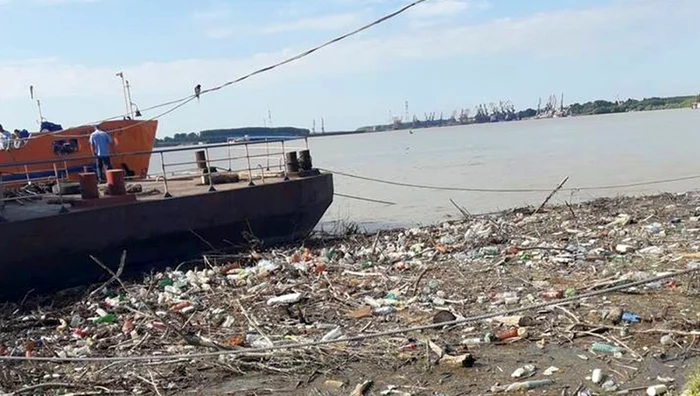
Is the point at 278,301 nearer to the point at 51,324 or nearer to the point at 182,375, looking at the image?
the point at 182,375

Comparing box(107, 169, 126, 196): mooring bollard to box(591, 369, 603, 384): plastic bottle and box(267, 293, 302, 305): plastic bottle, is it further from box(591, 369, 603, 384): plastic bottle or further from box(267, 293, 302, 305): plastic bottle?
box(591, 369, 603, 384): plastic bottle

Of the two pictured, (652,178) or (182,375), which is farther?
(652,178)

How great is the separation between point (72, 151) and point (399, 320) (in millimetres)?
11092

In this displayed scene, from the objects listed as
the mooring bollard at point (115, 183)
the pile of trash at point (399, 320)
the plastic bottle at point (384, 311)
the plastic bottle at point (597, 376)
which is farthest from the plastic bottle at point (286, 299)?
the mooring bollard at point (115, 183)

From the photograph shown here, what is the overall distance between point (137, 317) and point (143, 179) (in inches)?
317

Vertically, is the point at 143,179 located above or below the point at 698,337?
above

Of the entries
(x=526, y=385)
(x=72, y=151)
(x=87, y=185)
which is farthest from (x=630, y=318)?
(x=72, y=151)

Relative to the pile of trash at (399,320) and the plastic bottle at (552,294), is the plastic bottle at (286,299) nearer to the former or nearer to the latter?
the pile of trash at (399,320)

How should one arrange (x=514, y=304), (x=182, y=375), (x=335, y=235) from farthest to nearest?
(x=335, y=235), (x=514, y=304), (x=182, y=375)

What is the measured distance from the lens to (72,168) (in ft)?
46.8

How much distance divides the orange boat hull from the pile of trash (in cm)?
524

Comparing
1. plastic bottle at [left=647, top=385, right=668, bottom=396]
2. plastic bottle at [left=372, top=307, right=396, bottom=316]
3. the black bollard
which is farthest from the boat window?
plastic bottle at [left=647, top=385, right=668, bottom=396]

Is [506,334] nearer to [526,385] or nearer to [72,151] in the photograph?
[526,385]

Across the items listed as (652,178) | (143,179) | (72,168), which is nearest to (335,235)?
(143,179)
